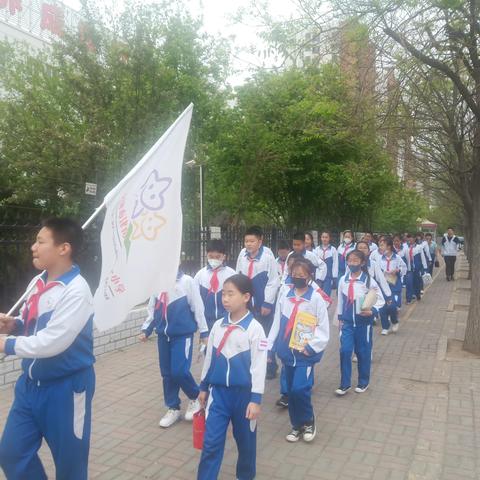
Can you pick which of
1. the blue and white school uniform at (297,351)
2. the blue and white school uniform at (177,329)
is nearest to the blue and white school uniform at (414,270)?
the blue and white school uniform at (297,351)

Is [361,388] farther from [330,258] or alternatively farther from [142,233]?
[330,258]

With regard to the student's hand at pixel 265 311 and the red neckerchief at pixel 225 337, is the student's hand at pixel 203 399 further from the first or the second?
the student's hand at pixel 265 311

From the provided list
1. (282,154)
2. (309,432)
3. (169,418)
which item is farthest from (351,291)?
(282,154)

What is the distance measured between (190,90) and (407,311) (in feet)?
24.5

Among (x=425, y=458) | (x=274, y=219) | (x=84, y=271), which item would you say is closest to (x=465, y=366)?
(x=425, y=458)

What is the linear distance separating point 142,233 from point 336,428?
288 centimetres

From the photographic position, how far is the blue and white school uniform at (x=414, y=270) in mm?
14055

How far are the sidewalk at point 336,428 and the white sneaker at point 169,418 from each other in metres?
0.08

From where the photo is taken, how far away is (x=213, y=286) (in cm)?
602

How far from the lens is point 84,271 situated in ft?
23.8

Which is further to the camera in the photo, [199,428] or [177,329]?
[177,329]

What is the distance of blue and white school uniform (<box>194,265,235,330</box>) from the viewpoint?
6004 mm

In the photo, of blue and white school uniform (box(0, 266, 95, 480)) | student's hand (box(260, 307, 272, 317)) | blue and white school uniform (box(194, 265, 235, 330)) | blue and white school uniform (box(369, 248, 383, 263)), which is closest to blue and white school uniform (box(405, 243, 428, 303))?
blue and white school uniform (box(369, 248, 383, 263))

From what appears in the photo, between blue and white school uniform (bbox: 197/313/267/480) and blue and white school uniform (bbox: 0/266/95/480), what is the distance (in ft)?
2.98
